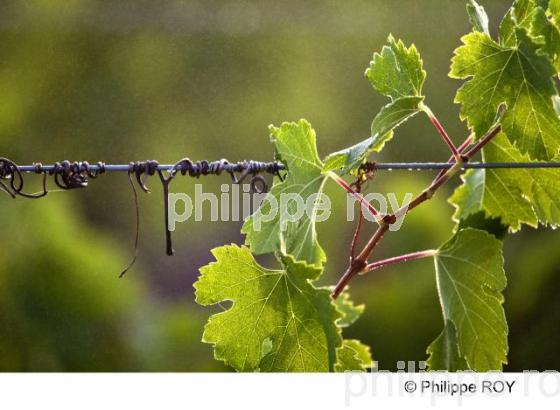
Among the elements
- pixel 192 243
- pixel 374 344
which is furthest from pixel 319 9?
pixel 374 344

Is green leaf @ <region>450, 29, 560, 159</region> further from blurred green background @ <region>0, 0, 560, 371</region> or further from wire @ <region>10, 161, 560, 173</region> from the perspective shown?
blurred green background @ <region>0, 0, 560, 371</region>

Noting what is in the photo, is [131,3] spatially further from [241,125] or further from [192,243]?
[192,243]

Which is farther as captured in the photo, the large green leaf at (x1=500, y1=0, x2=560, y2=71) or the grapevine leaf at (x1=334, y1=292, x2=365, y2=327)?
the grapevine leaf at (x1=334, y1=292, x2=365, y2=327)

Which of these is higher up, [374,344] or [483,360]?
[483,360]

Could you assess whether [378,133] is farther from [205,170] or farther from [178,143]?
[178,143]

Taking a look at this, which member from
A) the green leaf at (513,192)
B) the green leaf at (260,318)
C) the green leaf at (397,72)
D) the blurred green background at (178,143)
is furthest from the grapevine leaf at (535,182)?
the blurred green background at (178,143)

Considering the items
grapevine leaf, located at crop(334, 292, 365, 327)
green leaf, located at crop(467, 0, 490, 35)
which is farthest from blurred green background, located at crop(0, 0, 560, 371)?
green leaf, located at crop(467, 0, 490, 35)
